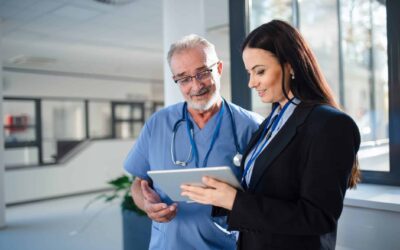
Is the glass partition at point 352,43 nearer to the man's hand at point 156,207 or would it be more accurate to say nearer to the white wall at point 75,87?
the man's hand at point 156,207

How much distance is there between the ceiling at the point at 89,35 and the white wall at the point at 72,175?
160 centimetres

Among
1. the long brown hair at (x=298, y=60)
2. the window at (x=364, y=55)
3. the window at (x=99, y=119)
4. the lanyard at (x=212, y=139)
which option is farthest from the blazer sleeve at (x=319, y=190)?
the window at (x=99, y=119)

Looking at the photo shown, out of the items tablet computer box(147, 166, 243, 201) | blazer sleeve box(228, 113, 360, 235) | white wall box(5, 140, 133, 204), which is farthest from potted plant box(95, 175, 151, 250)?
white wall box(5, 140, 133, 204)

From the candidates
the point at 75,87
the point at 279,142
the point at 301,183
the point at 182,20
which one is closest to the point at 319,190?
the point at 301,183

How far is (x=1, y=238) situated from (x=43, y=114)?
2950 mm

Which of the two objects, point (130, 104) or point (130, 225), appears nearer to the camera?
point (130, 225)

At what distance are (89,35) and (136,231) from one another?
3.39 metres

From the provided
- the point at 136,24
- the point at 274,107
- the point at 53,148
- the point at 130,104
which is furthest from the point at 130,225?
the point at 130,104

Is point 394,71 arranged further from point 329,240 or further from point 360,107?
point 360,107

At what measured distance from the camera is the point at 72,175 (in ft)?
21.5

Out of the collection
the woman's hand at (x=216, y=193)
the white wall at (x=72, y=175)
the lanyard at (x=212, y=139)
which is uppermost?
the lanyard at (x=212, y=139)

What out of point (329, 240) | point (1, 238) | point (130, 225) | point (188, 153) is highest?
point (188, 153)

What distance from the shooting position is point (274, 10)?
9.62 ft

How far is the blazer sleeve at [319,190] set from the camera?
775 millimetres
